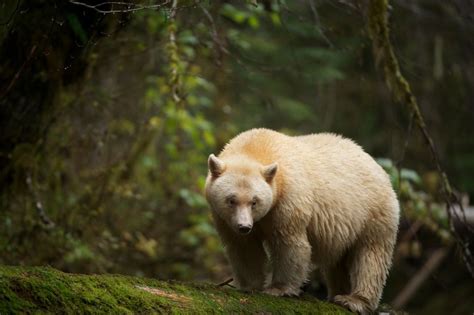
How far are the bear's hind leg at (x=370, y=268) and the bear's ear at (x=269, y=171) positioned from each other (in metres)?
1.40

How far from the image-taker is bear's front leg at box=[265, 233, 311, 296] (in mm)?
6074

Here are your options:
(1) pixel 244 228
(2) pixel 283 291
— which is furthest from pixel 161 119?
(1) pixel 244 228

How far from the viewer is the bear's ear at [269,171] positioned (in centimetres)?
595

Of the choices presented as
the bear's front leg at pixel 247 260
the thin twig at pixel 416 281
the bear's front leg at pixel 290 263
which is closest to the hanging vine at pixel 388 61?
the bear's front leg at pixel 290 263

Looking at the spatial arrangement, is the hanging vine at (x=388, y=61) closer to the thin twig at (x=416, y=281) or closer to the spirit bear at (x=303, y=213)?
the spirit bear at (x=303, y=213)

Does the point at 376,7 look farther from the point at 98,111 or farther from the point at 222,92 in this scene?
the point at 222,92

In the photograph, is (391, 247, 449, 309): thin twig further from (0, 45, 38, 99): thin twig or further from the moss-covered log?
(0, 45, 38, 99): thin twig

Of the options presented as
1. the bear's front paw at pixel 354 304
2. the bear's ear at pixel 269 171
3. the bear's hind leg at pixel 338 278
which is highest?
the bear's ear at pixel 269 171

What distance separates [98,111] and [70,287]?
15.4ft

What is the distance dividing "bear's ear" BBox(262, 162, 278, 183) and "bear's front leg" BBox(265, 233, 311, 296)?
0.55 m

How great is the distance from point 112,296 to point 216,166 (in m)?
1.98

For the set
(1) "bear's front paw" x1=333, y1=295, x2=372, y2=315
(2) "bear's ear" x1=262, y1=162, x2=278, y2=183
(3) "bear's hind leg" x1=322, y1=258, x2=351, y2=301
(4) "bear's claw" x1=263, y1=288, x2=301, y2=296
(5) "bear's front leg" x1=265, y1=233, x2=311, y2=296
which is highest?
(2) "bear's ear" x1=262, y1=162, x2=278, y2=183

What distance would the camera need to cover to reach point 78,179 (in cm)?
971

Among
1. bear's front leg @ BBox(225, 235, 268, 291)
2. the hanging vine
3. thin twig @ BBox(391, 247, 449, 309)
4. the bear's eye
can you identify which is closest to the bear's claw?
bear's front leg @ BBox(225, 235, 268, 291)
